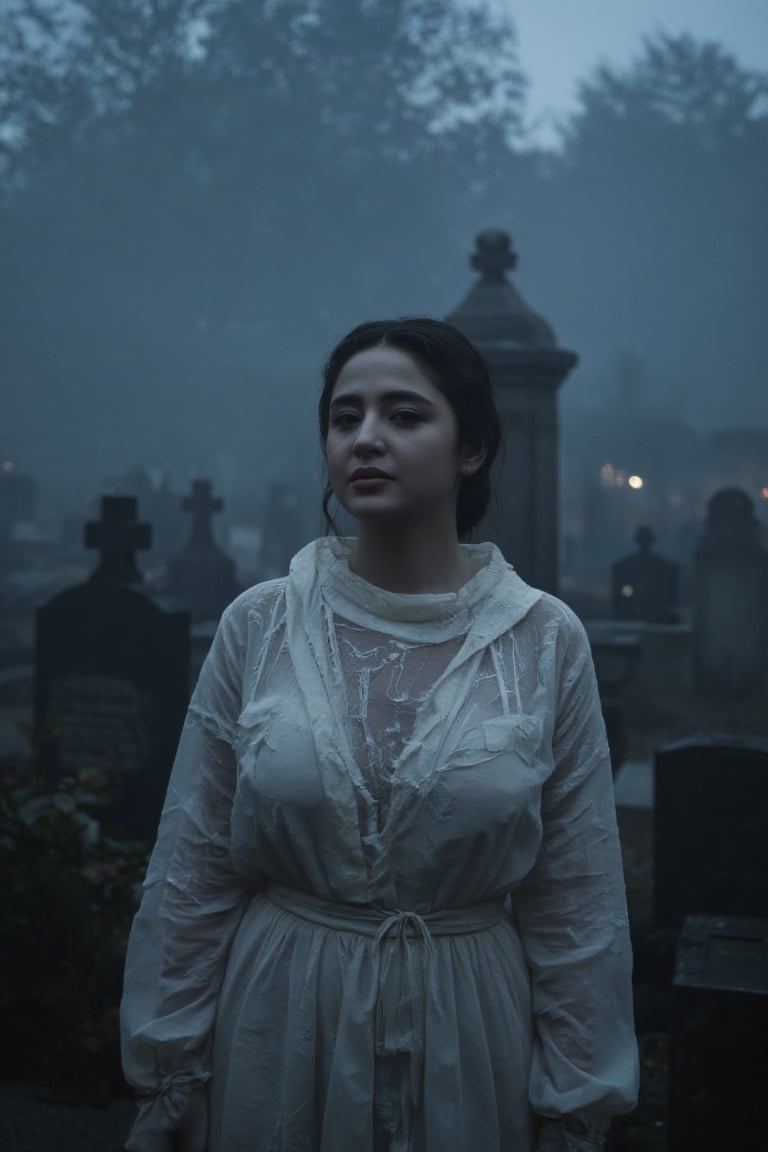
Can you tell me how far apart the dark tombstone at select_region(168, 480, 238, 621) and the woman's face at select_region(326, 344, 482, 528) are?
1287 cm

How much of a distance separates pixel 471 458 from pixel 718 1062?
1943 mm

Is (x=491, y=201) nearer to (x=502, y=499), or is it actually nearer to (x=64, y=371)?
(x=64, y=371)

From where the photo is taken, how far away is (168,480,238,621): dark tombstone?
14.8 m

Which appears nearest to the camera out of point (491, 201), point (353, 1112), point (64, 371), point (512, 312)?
point (353, 1112)

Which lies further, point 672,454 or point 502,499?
point 672,454

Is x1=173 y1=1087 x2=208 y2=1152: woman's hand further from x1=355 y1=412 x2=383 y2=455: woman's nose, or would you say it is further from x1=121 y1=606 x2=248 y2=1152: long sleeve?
x1=355 y1=412 x2=383 y2=455: woman's nose

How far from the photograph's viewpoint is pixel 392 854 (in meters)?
1.62

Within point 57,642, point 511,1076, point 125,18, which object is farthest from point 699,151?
point 511,1076

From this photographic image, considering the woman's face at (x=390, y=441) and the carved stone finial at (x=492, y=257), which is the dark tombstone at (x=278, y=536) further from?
the woman's face at (x=390, y=441)

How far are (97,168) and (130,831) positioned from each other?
3306 centimetres

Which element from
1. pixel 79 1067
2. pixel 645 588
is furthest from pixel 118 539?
pixel 645 588

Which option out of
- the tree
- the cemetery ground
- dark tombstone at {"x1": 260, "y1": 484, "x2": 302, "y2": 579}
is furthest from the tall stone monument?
the tree

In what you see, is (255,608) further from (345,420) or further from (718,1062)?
(718,1062)

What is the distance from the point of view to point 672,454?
110 ft
